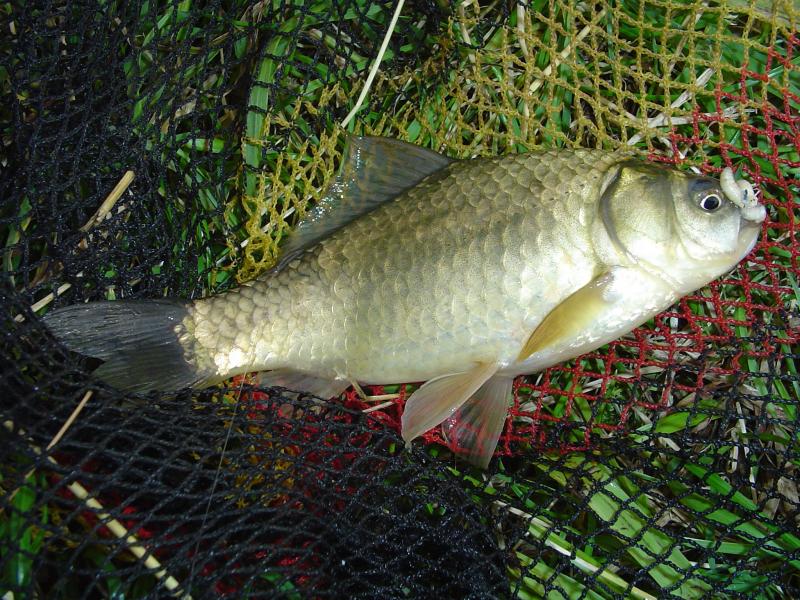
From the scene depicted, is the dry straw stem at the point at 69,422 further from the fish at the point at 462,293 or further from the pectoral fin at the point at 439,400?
the pectoral fin at the point at 439,400

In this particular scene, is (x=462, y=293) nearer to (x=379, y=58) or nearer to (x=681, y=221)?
(x=681, y=221)

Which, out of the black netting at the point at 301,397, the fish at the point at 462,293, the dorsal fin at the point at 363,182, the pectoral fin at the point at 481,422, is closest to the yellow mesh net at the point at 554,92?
the black netting at the point at 301,397

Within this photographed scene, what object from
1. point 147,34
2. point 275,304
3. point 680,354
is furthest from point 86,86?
point 680,354

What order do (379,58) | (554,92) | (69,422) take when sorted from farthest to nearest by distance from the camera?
(554,92) < (379,58) < (69,422)

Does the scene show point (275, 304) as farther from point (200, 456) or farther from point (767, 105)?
point (767, 105)

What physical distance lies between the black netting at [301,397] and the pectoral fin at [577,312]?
0.38 meters

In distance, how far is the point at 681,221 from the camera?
2090mm

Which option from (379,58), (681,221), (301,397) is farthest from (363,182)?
(681,221)

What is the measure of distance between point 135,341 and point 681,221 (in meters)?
1.71

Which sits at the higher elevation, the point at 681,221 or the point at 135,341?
the point at 681,221

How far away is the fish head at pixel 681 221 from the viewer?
2.07 m

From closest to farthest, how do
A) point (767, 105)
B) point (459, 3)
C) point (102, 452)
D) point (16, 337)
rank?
1. point (102, 452)
2. point (16, 337)
3. point (767, 105)
4. point (459, 3)

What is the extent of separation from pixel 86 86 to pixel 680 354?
2.28 meters

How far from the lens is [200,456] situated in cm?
203
